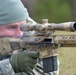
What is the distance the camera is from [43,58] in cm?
544

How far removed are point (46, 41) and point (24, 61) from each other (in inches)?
11.0

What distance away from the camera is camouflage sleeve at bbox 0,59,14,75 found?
5.59 m

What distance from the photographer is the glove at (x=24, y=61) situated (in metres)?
5.33

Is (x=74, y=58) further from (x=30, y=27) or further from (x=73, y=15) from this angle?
(x=73, y=15)

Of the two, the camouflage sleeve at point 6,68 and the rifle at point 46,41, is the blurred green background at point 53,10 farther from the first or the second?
the rifle at point 46,41

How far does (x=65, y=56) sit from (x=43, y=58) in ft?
13.3

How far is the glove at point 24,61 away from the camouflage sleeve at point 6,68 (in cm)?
6

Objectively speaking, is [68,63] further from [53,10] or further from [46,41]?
[53,10]

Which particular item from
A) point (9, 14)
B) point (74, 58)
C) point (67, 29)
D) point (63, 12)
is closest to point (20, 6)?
point (9, 14)

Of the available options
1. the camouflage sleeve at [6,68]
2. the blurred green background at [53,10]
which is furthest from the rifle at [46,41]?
the blurred green background at [53,10]

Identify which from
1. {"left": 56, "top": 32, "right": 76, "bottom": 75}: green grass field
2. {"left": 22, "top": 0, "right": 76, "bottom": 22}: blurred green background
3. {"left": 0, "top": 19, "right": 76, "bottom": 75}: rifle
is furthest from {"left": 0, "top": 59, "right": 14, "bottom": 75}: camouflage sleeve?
{"left": 22, "top": 0, "right": 76, "bottom": 22}: blurred green background

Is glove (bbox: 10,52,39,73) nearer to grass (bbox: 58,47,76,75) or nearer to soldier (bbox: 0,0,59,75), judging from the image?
soldier (bbox: 0,0,59,75)

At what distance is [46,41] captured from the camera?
5367 mm

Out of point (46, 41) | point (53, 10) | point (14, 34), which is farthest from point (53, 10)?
point (46, 41)
